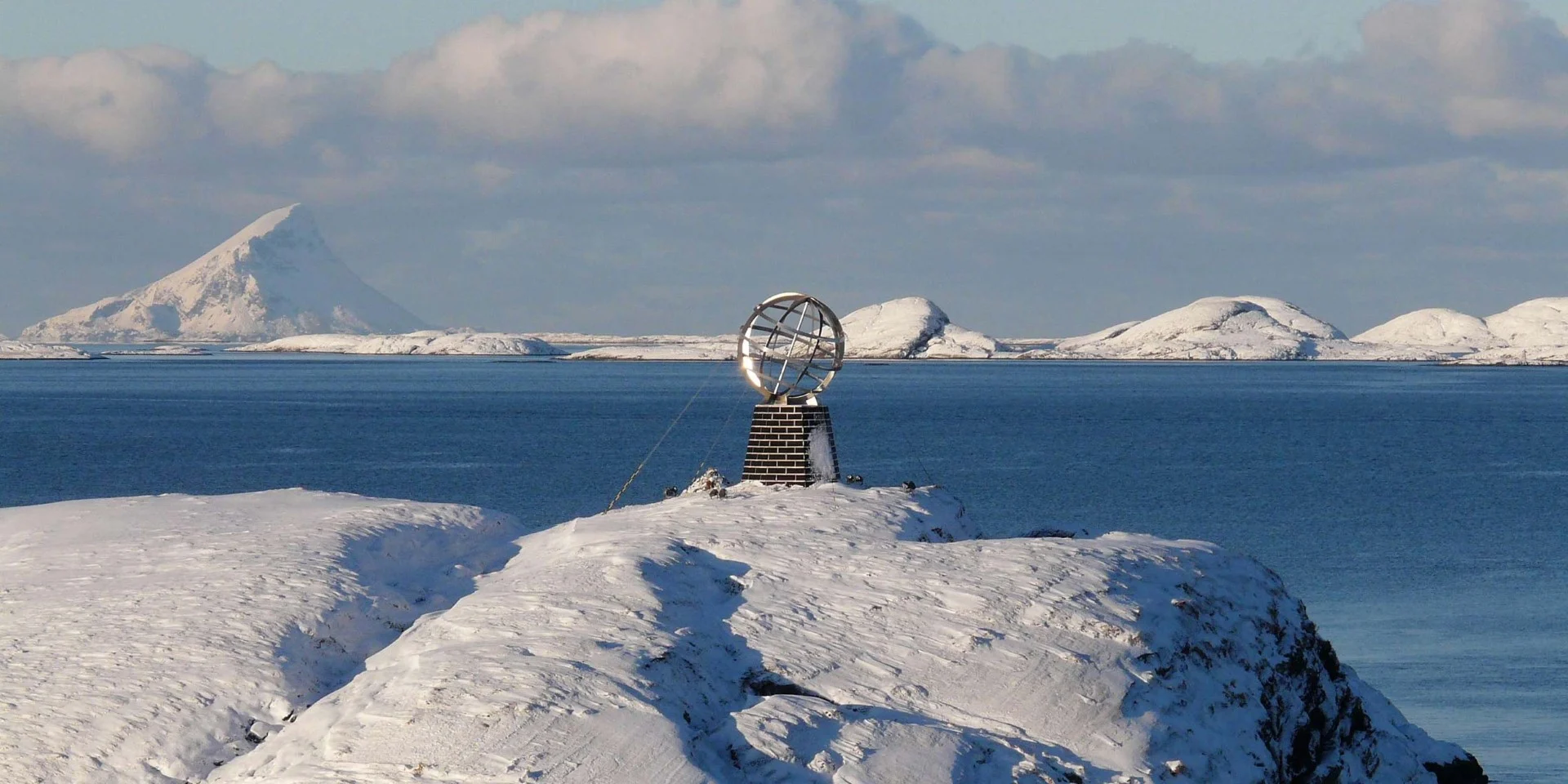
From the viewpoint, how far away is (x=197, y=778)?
22.0m

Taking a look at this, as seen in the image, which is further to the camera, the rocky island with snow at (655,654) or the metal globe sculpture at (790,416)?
the metal globe sculpture at (790,416)

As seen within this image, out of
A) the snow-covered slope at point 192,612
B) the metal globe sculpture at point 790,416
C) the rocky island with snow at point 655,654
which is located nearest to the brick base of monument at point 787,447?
the metal globe sculpture at point 790,416

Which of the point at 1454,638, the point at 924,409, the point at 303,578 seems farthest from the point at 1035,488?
the point at 924,409

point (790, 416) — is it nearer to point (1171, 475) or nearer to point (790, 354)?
point (790, 354)

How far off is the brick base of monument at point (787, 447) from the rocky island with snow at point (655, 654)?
3.48 meters

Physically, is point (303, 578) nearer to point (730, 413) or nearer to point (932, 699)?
point (932, 699)

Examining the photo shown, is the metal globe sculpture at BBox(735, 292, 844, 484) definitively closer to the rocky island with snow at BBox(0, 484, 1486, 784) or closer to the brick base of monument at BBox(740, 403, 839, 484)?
the brick base of monument at BBox(740, 403, 839, 484)

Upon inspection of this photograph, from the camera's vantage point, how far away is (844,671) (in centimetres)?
2477

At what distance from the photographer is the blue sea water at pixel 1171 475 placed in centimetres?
4525

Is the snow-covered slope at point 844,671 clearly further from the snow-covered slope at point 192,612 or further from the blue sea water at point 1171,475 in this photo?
the blue sea water at point 1171,475

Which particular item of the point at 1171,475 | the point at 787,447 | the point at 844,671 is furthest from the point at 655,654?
the point at 1171,475

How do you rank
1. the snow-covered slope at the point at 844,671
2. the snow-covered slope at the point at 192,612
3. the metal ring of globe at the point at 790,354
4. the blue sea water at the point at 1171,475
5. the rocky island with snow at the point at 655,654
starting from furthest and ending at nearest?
the blue sea water at the point at 1171,475 → the metal ring of globe at the point at 790,354 → the snow-covered slope at the point at 192,612 → the rocky island with snow at the point at 655,654 → the snow-covered slope at the point at 844,671

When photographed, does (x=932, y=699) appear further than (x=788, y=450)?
No

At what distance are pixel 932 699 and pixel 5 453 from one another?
339 feet
